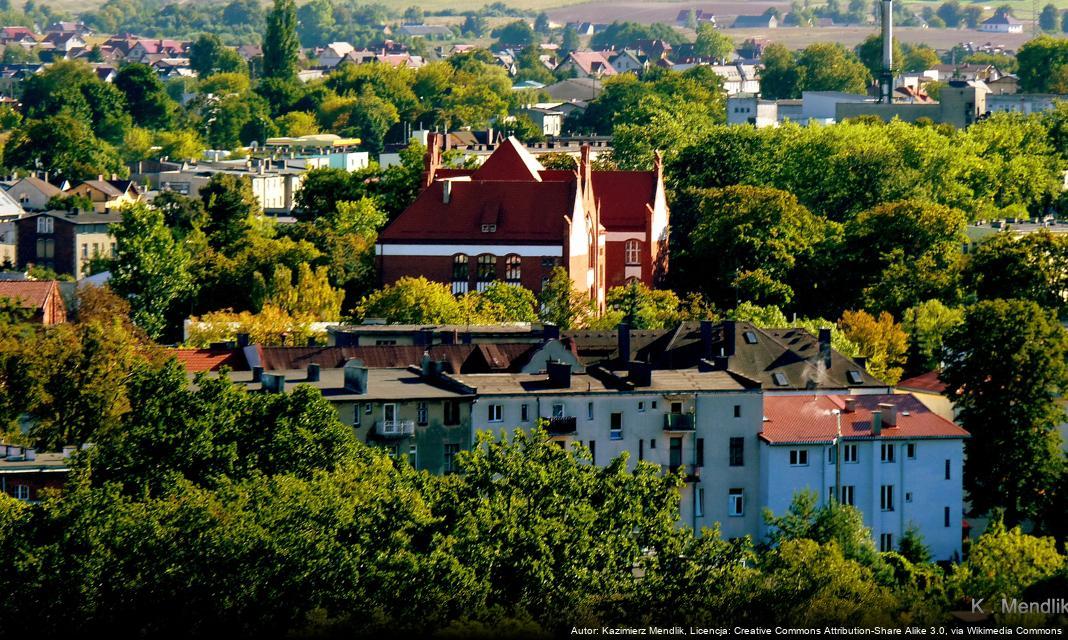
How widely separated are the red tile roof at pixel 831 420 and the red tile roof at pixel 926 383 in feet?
26.5

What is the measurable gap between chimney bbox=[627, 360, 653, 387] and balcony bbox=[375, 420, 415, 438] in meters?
5.40

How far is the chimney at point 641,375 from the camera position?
203 ft

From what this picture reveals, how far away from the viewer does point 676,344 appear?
70.6 meters

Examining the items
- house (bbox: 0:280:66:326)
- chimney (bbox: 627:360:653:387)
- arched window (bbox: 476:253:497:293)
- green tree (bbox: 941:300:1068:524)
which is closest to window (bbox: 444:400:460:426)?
chimney (bbox: 627:360:653:387)

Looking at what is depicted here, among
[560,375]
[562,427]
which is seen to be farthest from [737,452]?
[560,375]

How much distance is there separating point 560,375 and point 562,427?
166 cm

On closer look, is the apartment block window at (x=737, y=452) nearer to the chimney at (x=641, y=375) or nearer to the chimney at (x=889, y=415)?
the chimney at (x=641, y=375)

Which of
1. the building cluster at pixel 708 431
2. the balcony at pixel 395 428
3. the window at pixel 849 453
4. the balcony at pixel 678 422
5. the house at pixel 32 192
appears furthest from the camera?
the house at pixel 32 192

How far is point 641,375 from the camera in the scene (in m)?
62.1

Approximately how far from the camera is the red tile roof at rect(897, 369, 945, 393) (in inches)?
2867

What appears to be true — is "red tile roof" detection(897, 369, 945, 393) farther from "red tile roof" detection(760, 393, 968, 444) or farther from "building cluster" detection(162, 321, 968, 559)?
"building cluster" detection(162, 321, 968, 559)

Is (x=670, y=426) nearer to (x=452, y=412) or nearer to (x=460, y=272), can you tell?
(x=452, y=412)

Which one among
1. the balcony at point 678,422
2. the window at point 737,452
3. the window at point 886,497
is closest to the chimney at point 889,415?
the window at point 886,497

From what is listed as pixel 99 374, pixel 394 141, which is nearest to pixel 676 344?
pixel 99 374
